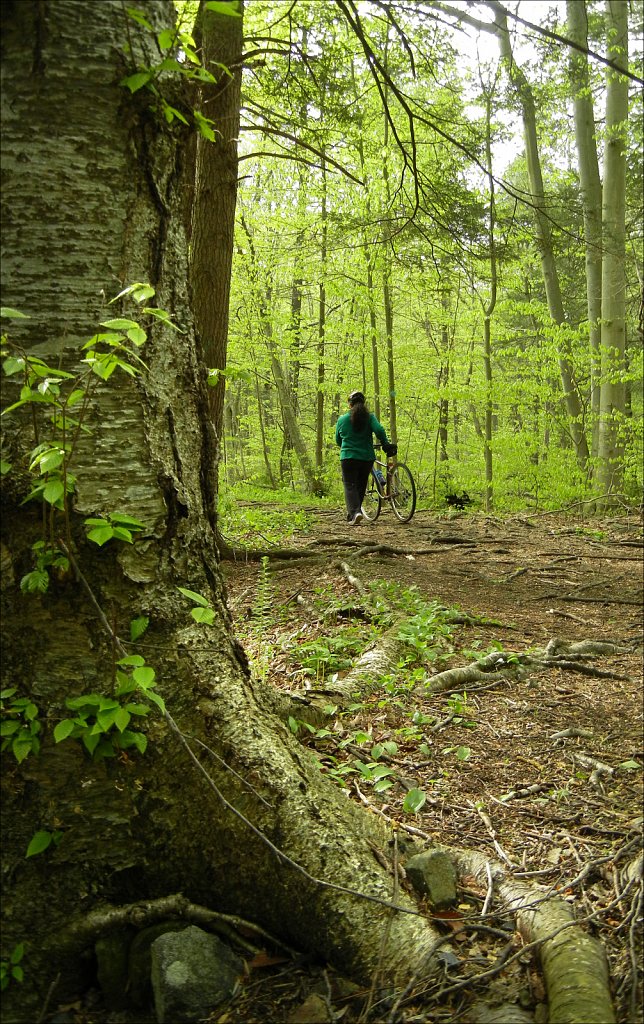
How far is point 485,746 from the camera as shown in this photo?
128 inches

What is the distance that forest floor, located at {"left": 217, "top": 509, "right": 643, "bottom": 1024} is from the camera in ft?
5.91

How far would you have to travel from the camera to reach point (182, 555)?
205cm

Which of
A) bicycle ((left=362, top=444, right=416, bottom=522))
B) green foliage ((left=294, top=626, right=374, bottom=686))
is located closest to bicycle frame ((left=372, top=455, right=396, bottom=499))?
bicycle ((left=362, top=444, right=416, bottom=522))

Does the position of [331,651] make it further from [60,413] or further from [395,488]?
[395,488]

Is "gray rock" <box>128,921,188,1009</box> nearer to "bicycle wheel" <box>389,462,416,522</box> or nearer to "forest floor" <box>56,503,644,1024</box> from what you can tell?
"forest floor" <box>56,503,644,1024</box>

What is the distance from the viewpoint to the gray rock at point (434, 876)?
6.91 feet

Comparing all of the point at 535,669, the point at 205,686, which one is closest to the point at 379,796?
the point at 205,686

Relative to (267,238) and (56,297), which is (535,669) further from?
(267,238)

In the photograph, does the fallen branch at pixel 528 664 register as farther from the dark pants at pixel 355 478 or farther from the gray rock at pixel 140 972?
the dark pants at pixel 355 478

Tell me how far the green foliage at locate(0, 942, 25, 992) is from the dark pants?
27.6ft

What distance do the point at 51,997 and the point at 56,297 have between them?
1.95 metres

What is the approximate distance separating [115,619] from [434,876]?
136 centimetres

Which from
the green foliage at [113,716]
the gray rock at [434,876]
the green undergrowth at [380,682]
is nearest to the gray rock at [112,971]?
the green foliage at [113,716]

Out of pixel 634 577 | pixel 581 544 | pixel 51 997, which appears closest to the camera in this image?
pixel 51 997
